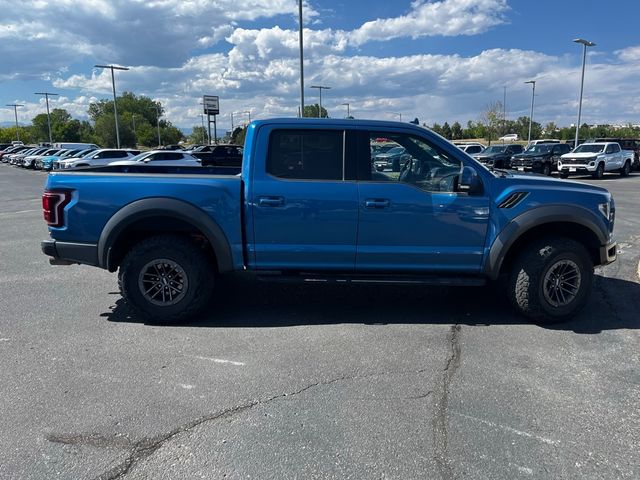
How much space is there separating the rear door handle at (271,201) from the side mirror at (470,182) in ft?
5.47

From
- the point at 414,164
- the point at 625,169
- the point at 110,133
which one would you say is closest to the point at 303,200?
the point at 414,164

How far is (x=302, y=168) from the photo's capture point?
4.61m

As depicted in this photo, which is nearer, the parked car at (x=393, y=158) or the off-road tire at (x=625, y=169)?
the parked car at (x=393, y=158)

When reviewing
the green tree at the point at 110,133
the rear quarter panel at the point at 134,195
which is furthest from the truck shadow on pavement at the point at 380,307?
the green tree at the point at 110,133

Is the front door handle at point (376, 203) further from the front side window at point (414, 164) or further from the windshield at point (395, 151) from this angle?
the windshield at point (395, 151)

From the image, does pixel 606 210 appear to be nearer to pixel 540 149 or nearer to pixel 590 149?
pixel 590 149

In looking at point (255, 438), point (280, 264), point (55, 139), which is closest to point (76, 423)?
point (255, 438)

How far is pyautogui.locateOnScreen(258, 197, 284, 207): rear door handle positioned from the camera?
448 centimetres

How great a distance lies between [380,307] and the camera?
206 inches

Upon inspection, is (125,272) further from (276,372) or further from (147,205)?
(276,372)

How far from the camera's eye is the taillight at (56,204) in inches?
179

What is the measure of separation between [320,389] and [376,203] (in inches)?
71.6

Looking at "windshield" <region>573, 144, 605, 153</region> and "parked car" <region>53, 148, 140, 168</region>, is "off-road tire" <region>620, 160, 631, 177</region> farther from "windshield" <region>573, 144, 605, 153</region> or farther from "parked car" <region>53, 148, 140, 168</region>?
"parked car" <region>53, 148, 140, 168</region>

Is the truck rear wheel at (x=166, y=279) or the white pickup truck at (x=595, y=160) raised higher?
the white pickup truck at (x=595, y=160)
